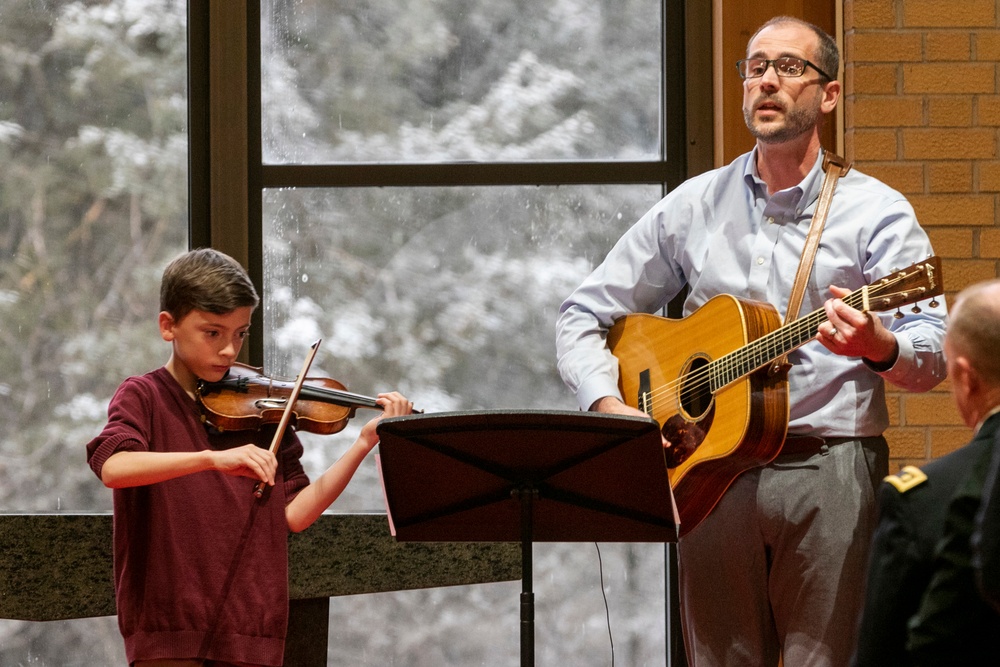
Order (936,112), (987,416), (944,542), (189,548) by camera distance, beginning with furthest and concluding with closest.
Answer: (936,112)
(189,548)
(987,416)
(944,542)

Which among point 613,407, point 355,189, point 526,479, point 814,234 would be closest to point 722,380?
point 613,407

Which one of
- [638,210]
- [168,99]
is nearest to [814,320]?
[638,210]

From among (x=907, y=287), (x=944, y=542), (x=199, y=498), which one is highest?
(x=907, y=287)

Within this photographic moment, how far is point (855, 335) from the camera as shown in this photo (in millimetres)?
2514

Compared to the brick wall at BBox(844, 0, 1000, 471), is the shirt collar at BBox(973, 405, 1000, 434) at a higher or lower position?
lower

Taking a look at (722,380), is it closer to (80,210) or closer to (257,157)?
(257,157)

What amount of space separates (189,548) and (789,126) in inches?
68.2

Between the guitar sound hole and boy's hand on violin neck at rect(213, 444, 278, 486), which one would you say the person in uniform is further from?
boy's hand on violin neck at rect(213, 444, 278, 486)

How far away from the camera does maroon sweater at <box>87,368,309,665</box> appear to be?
9.00 feet

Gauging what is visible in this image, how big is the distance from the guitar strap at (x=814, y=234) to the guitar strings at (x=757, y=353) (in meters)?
0.04

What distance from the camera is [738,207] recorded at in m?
3.03

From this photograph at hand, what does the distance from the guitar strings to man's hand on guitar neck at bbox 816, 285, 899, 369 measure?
0.16 feet

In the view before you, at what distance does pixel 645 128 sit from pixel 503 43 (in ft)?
2.00

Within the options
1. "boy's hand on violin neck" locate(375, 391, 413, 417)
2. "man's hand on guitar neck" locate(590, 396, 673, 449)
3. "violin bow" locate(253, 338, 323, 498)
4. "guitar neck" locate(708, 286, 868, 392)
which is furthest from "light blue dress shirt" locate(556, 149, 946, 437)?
"violin bow" locate(253, 338, 323, 498)
